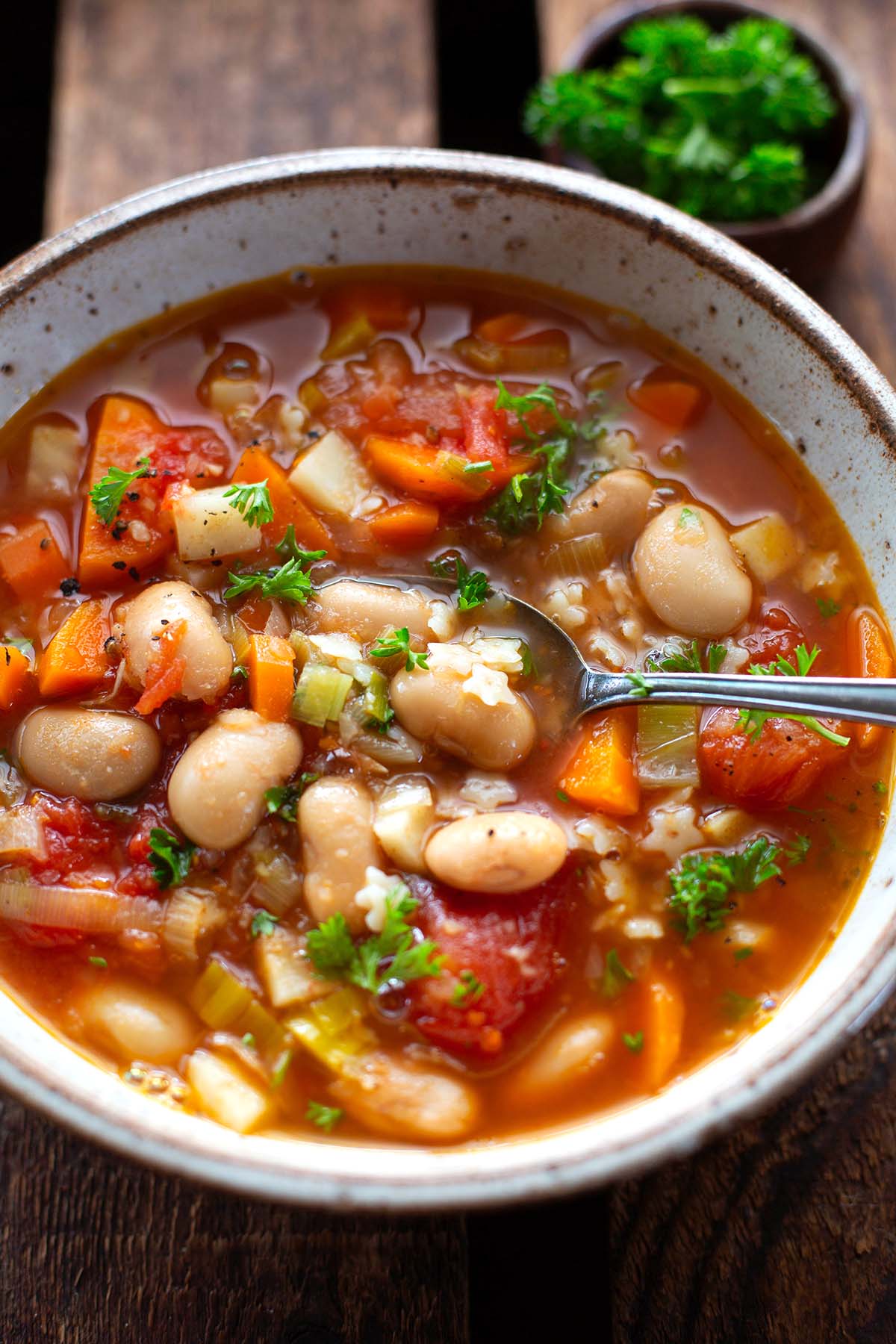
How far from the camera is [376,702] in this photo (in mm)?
2525

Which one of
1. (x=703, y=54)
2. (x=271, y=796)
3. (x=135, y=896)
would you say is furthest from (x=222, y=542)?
(x=703, y=54)

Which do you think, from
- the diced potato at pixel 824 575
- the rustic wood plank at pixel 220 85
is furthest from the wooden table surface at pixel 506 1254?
the rustic wood plank at pixel 220 85

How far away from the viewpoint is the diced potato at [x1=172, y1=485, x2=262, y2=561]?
262 cm

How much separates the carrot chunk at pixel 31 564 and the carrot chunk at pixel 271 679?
0.50 meters

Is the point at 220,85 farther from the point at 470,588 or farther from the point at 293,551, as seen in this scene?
the point at 470,588

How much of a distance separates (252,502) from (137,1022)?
3.46ft

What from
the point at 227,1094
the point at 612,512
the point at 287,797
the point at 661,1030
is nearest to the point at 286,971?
the point at 227,1094

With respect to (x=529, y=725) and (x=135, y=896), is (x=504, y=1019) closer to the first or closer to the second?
(x=529, y=725)

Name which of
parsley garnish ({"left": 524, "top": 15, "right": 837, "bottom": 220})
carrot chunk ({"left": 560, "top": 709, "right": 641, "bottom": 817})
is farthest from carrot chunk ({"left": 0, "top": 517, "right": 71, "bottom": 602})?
parsley garnish ({"left": 524, "top": 15, "right": 837, "bottom": 220})

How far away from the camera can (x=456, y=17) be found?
4.24m

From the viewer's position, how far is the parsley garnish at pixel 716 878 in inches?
95.9

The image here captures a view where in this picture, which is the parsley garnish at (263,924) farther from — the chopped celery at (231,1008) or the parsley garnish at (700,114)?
the parsley garnish at (700,114)

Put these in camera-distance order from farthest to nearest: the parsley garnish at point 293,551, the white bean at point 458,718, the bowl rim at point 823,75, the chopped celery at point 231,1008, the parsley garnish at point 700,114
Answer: the parsley garnish at point 700,114, the bowl rim at point 823,75, the parsley garnish at point 293,551, the white bean at point 458,718, the chopped celery at point 231,1008

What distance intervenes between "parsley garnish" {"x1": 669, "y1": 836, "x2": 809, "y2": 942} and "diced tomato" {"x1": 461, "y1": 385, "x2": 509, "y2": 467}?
96cm
